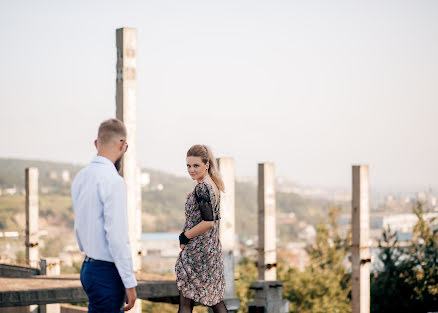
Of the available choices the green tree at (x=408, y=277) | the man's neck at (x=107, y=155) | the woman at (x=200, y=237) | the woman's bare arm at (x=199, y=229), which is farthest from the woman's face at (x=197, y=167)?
the green tree at (x=408, y=277)

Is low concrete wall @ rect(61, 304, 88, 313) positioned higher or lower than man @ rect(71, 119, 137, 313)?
lower

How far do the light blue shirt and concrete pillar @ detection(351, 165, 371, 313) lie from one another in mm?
6938

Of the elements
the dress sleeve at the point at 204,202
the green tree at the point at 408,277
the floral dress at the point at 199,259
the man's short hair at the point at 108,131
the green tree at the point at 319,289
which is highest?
the man's short hair at the point at 108,131

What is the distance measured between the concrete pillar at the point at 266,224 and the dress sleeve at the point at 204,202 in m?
5.15

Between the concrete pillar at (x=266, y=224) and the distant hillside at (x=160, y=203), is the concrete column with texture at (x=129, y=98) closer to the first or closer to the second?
the concrete pillar at (x=266, y=224)

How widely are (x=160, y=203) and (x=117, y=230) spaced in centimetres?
10568

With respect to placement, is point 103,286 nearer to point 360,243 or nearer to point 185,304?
point 185,304

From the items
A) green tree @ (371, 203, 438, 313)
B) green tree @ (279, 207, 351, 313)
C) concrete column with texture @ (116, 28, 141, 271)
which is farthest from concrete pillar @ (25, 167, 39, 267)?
green tree @ (279, 207, 351, 313)

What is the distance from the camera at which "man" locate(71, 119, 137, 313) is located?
13.3 ft

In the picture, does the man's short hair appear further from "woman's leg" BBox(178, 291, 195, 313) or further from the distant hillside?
the distant hillside

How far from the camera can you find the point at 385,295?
758 inches

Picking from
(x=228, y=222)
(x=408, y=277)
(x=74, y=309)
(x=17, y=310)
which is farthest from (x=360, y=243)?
(x=408, y=277)

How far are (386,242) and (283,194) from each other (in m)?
122

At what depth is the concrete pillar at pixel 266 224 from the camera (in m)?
10.7
